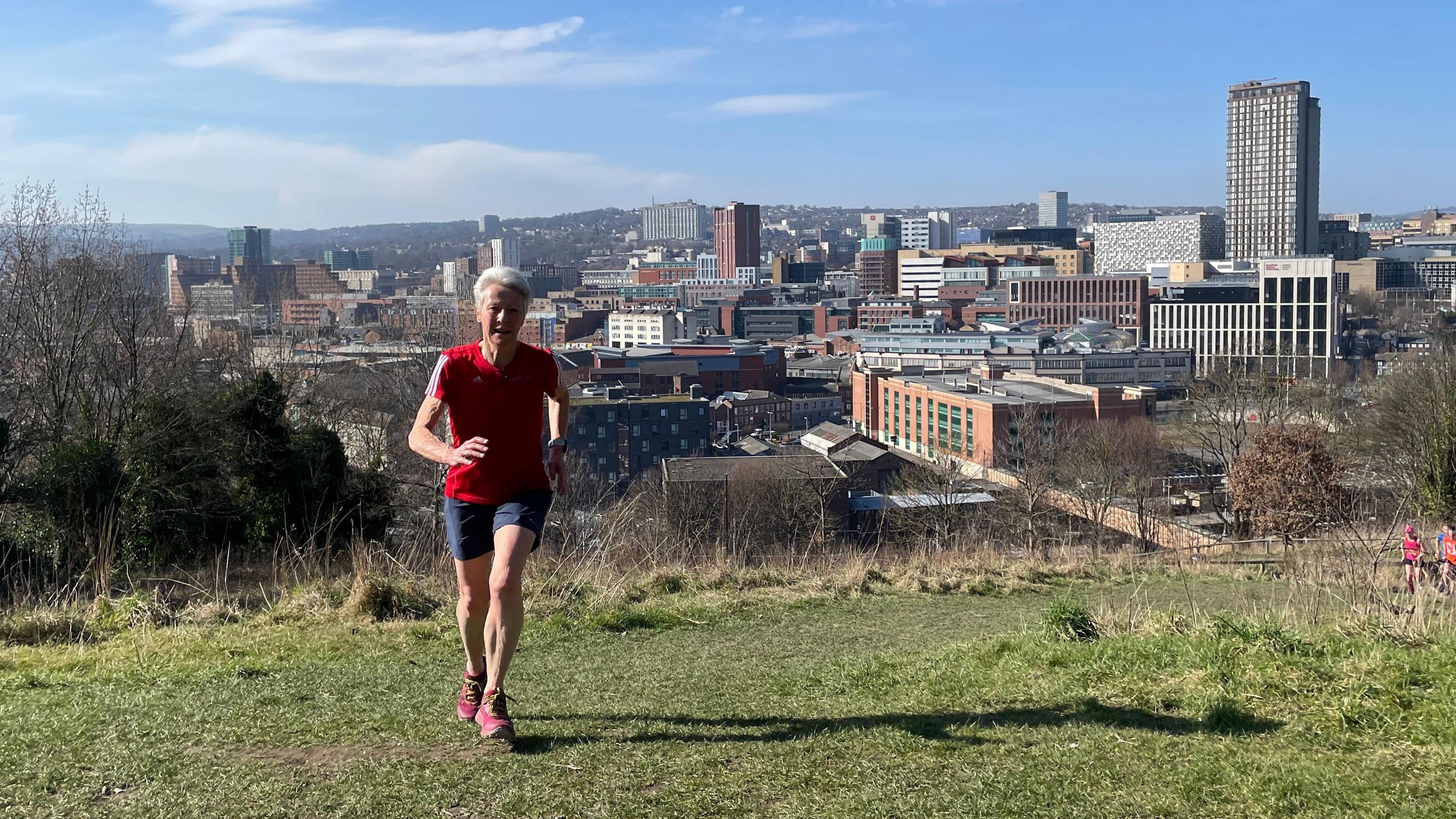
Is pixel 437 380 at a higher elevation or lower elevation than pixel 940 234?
lower

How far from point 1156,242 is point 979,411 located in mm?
110356

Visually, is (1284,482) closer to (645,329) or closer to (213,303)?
(213,303)

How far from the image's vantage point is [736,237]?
555 feet

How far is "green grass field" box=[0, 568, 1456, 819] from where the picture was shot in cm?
281

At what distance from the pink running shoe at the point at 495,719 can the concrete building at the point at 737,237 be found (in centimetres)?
16501

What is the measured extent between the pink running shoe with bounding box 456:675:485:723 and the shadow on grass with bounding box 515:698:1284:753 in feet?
0.51

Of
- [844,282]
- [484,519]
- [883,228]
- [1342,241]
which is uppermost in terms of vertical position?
[883,228]

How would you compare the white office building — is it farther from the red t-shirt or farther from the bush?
the red t-shirt

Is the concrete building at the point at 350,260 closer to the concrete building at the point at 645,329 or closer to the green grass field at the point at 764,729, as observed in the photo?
the concrete building at the point at 645,329

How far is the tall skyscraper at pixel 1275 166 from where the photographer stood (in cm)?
11625

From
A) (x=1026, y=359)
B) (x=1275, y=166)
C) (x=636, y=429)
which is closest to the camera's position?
(x=636, y=429)

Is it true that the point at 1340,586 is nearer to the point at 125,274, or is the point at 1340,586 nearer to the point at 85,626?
the point at 85,626

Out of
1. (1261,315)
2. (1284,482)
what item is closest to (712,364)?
(1261,315)

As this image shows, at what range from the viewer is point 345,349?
47.8 m
